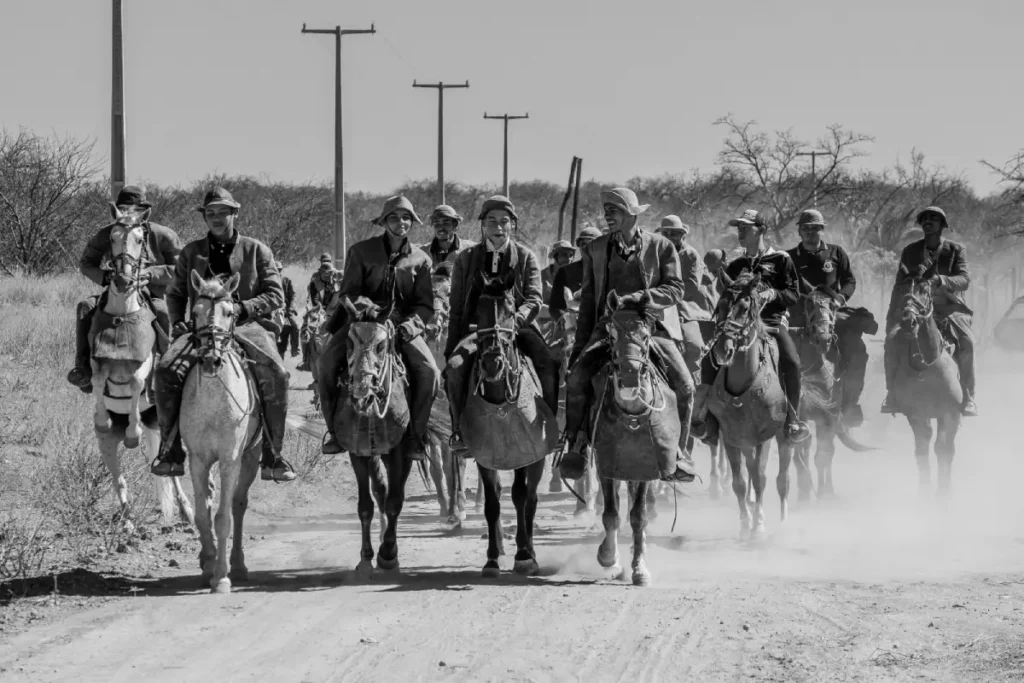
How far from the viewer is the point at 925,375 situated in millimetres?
15219

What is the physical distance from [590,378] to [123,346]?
399 cm

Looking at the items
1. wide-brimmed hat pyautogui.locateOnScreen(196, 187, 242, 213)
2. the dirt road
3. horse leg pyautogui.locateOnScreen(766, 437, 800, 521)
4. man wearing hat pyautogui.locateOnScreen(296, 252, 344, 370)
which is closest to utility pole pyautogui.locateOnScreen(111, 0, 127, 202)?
man wearing hat pyautogui.locateOnScreen(296, 252, 344, 370)

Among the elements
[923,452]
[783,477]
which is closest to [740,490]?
[783,477]

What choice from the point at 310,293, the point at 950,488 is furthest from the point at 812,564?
the point at 310,293

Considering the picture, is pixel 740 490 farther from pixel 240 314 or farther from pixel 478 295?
pixel 240 314

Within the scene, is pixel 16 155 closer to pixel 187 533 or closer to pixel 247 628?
pixel 187 533

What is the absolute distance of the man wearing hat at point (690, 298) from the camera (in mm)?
15328

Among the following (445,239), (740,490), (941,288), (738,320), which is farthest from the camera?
(941,288)

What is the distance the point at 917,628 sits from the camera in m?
9.16

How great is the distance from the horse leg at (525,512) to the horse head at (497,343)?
825 millimetres

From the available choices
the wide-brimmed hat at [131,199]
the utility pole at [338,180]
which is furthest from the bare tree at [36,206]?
the wide-brimmed hat at [131,199]

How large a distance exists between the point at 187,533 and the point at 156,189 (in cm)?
4430

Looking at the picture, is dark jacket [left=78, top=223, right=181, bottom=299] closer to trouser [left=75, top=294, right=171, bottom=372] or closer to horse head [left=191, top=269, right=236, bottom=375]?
trouser [left=75, top=294, right=171, bottom=372]

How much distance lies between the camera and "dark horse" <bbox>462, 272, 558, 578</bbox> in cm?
1073
